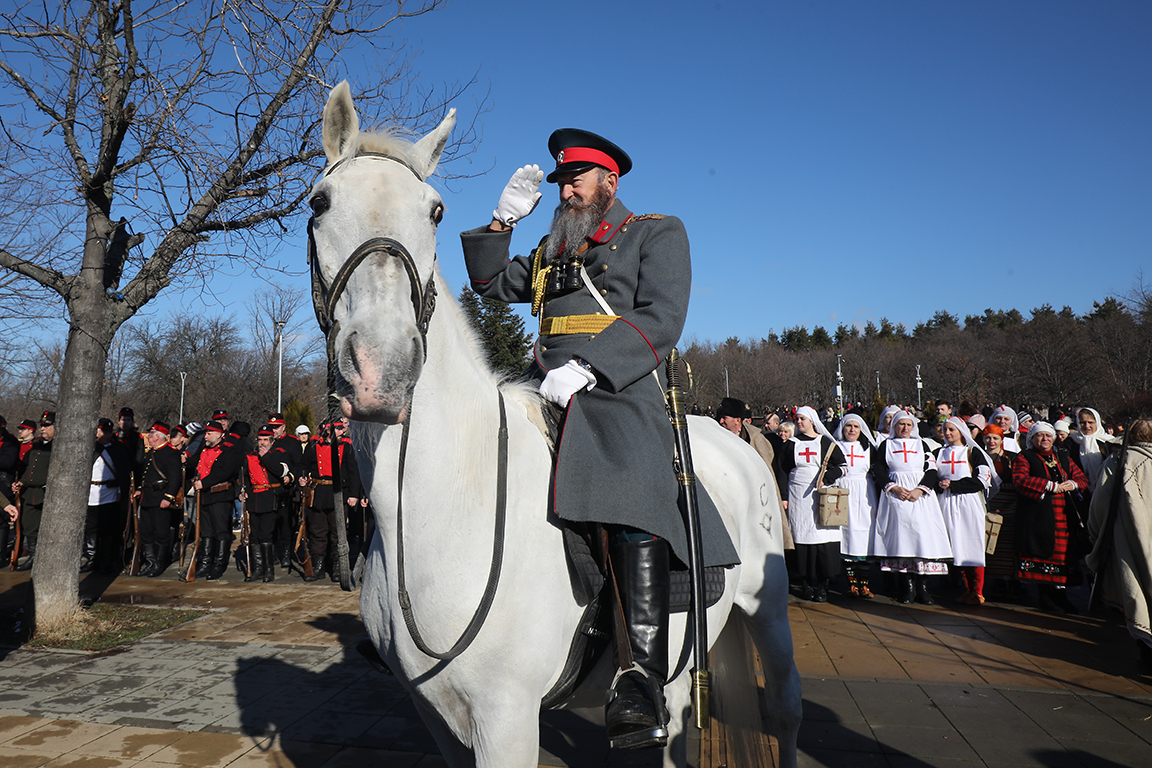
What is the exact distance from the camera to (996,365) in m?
49.2

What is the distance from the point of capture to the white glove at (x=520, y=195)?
2881mm

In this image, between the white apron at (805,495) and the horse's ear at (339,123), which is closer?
the horse's ear at (339,123)

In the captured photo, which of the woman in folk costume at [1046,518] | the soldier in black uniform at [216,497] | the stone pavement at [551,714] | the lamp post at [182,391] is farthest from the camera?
the lamp post at [182,391]

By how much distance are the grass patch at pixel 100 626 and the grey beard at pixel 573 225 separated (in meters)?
6.47

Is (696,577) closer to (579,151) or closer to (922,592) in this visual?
(579,151)

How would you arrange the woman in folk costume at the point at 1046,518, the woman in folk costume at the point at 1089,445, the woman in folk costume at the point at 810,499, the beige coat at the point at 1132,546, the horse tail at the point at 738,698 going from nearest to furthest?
the horse tail at the point at 738,698, the beige coat at the point at 1132,546, the woman in folk costume at the point at 1046,518, the woman in folk costume at the point at 810,499, the woman in folk costume at the point at 1089,445

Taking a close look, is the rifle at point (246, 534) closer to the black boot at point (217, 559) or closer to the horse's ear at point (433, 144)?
the black boot at point (217, 559)

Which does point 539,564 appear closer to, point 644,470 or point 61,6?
point 644,470

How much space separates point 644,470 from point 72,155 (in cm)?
724

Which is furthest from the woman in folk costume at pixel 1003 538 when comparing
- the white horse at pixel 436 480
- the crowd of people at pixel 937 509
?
the white horse at pixel 436 480

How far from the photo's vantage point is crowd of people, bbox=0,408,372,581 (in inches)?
416

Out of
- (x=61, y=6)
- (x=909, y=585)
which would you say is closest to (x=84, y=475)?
(x=61, y=6)

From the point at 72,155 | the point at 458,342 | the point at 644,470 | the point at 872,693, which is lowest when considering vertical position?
the point at 872,693

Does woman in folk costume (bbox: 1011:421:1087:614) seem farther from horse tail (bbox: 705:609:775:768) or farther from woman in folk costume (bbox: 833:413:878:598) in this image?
horse tail (bbox: 705:609:775:768)
